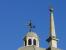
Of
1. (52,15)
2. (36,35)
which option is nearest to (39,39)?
(36,35)

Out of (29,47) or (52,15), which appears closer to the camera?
(29,47)

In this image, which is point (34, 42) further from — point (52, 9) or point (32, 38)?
point (52, 9)

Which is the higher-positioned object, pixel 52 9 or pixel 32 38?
pixel 52 9

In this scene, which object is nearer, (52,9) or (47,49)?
(47,49)

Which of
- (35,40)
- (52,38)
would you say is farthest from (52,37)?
(35,40)

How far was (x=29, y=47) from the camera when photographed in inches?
2783

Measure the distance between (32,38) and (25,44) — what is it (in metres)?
1.76

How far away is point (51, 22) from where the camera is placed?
73.6 metres

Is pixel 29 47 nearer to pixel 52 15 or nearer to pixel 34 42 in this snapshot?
pixel 34 42

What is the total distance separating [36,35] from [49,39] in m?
3.07

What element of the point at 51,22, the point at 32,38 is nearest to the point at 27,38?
the point at 32,38

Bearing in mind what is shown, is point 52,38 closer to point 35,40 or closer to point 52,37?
point 52,37

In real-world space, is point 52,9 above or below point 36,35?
above

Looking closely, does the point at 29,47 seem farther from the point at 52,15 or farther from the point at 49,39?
the point at 52,15
